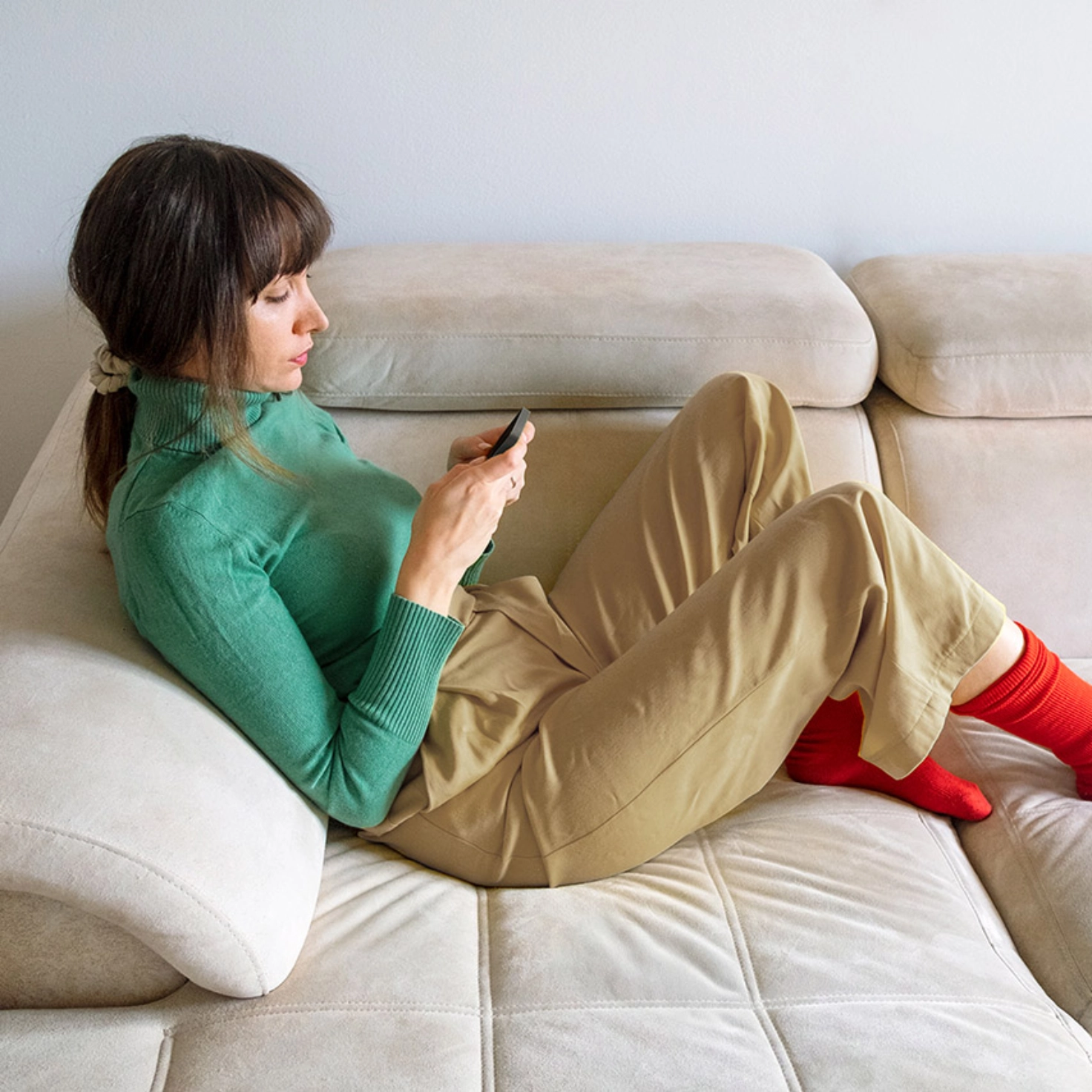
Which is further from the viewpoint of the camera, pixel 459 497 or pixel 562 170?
pixel 562 170

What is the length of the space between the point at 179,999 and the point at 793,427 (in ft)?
2.92

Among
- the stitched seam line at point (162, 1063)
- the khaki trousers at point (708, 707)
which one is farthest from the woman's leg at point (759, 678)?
the stitched seam line at point (162, 1063)

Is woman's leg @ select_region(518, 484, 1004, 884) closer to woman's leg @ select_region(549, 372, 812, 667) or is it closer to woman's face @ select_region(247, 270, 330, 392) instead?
woman's leg @ select_region(549, 372, 812, 667)

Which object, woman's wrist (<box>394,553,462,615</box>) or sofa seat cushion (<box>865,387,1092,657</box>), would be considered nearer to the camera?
woman's wrist (<box>394,553,462,615</box>)

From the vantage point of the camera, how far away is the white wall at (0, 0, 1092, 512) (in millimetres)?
1633

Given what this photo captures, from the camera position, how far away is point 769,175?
178 centimetres

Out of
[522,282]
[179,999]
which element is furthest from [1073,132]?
[179,999]

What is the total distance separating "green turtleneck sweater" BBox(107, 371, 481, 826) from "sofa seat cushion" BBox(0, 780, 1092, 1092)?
0.15 meters

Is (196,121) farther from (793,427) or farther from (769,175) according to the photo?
(793,427)

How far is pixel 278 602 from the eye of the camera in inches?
41.0

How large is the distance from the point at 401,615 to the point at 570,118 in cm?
98

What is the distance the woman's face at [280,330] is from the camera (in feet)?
3.45

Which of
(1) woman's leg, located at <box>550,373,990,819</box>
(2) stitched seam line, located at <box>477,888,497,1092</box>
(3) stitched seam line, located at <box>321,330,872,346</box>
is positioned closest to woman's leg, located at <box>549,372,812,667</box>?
(1) woman's leg, located at <box>550,373,990,819</box>

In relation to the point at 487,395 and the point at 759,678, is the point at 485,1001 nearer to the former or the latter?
the point at 759,678
